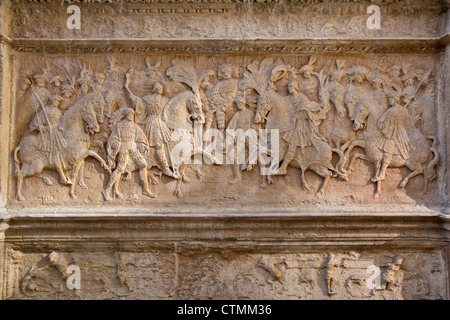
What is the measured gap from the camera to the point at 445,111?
13.9 ft

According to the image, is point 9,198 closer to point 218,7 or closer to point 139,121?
point 139,121

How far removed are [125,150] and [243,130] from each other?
1.12 metres

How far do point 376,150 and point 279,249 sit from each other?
130 centimetres

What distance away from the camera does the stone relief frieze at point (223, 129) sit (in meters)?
4.22

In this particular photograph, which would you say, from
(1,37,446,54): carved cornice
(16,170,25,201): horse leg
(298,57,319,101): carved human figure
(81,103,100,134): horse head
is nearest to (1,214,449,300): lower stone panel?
(16,170,25,201): horse leg

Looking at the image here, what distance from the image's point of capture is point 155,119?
4.27 m

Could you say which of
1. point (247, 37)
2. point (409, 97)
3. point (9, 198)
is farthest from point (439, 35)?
point (9, 198)

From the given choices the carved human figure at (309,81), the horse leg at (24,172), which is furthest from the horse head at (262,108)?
the horse leg at (24,172)

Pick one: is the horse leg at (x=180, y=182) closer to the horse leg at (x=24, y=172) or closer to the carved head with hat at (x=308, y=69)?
the horse leg at (x=24, y=172)

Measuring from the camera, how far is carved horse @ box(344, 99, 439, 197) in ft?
13.8

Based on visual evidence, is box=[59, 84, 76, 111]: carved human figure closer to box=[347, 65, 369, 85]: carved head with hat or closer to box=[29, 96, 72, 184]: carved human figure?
box=[29, 96, 72, 184]: carved human figure

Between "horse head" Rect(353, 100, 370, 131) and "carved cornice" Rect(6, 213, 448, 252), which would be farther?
"horse head" Rect(353, 100, 370, 131)

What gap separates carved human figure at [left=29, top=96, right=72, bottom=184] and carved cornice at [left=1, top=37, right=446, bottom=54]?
517 millimetres

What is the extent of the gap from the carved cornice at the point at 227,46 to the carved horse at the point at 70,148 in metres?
0.55
